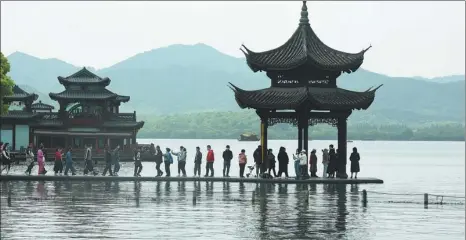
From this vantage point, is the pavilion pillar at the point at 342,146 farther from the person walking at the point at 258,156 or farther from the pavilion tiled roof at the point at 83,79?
the pavilion tiled roof at the point at 83,79

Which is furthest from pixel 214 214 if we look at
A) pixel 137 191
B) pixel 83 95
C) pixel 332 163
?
pixel 83 95

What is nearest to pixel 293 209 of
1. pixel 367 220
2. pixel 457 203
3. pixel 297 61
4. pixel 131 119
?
pixel 367 220

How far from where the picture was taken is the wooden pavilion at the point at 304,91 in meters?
56.2

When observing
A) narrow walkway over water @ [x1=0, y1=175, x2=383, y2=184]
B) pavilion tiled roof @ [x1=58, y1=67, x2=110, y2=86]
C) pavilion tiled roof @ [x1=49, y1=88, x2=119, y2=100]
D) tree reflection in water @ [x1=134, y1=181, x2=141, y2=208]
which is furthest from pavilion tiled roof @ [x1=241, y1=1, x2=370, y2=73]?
pavilion tiled roof @ [x1=58, y1=67, x2=110, y2=86]

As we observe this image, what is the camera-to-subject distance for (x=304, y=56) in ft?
184

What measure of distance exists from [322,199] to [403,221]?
31.0ft

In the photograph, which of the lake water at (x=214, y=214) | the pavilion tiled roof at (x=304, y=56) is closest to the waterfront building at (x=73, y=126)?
the pavilion tiled roof at (x=304, y=56)

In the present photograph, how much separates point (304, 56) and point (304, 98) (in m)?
2.31

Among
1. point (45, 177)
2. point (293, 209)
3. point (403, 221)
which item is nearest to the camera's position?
point (403, 221)

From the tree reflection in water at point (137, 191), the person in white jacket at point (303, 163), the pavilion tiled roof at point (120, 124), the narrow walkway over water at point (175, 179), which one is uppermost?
the pavilion tiled roof at point (120, 124)

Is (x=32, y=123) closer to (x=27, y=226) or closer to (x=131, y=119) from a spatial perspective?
(x=131, y=119)

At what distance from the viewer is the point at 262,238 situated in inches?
1083

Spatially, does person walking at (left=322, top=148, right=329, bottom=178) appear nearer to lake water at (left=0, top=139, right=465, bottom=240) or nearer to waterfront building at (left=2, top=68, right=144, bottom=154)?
lake water at (left=0, top=139, right=465, bottom=240)

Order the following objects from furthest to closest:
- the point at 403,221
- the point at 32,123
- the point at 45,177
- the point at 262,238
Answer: the point at 32,123
the point at 45,177
the point at 403,221
the point at 262,238
